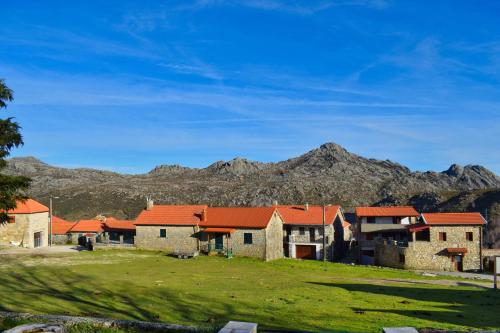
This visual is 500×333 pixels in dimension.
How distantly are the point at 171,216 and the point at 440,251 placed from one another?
1349 inches

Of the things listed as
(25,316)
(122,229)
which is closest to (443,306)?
(25,316)

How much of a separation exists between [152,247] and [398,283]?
99.8 ft

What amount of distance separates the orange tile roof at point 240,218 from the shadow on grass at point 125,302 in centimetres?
2285

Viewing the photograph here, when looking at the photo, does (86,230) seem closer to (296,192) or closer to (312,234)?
(312,234)

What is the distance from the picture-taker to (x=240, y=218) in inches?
2212

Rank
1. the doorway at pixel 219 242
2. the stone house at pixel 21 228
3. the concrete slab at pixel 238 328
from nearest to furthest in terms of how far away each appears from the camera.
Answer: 1. the concrete slab at pixel 238 328
2. the doorway at pixel 219 242
3. the stone house at pixel 21 228

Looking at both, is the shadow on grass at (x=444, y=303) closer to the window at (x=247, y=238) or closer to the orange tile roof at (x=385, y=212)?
the window at (x=247, y=238)

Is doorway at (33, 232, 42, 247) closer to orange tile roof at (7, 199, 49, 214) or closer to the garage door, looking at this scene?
orange tile roof at (7, 199, 49, 214)

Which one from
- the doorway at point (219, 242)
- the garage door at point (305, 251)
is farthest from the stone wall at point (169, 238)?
the garage door at point (305, 251)

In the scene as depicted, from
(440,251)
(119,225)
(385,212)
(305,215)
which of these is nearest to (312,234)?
(305,215)

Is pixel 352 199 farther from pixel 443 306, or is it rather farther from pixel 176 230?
pixel 443 306

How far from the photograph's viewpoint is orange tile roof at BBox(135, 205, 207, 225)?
57016 millimetres

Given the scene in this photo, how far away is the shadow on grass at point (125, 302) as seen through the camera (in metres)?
21.1

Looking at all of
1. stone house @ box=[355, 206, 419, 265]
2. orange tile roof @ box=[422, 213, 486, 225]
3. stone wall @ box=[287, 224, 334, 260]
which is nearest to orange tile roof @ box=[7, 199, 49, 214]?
stone wall @ box=[287, 224, 334, 260]
